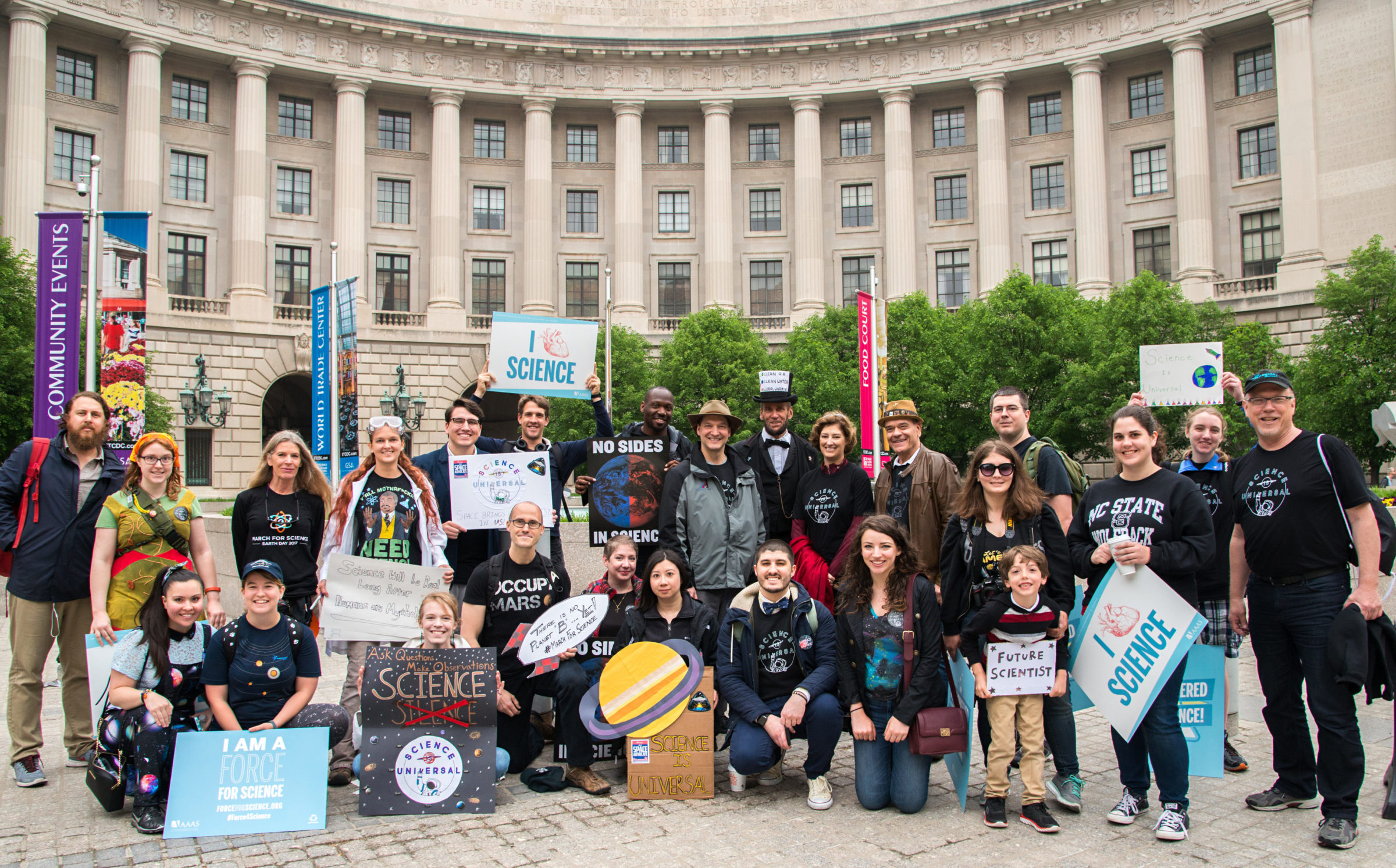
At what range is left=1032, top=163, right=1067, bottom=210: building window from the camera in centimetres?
4747

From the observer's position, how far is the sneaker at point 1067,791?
20.5ft

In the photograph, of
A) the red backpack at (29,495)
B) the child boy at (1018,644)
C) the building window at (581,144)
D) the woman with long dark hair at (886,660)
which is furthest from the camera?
the building window at (581,144)

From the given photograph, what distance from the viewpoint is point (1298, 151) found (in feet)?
132

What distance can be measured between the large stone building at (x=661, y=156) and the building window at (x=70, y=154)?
0.11 m

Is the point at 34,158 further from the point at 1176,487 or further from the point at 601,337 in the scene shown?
the point at 1176,487

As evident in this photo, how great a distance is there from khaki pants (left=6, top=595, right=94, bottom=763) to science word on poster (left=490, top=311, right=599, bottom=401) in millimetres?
4030

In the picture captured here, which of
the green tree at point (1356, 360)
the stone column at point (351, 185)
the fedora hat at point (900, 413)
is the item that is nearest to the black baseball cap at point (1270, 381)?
the fedora hat at point (900, 413)

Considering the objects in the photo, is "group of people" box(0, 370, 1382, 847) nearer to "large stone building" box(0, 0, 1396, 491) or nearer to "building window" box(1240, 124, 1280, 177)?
"large stone building" box(0, 0, 1396, 491)

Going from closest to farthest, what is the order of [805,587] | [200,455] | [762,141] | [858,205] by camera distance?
[805,587], [200,455], [858,205], [762,141]

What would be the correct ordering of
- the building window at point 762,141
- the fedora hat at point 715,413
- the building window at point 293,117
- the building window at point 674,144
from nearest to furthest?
the fedora hat at point 715,413
the building window at point 293,117
the building window at point 762,141
the building window at point 674,144

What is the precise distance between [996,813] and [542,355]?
601cm

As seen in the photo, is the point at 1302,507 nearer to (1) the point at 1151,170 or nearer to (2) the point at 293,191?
(1) the point at 1151,170

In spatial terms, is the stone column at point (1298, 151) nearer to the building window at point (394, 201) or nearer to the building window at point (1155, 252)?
the building window at point (1155, 252)

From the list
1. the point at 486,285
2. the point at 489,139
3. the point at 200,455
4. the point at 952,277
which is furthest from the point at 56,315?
the point at 952,277
